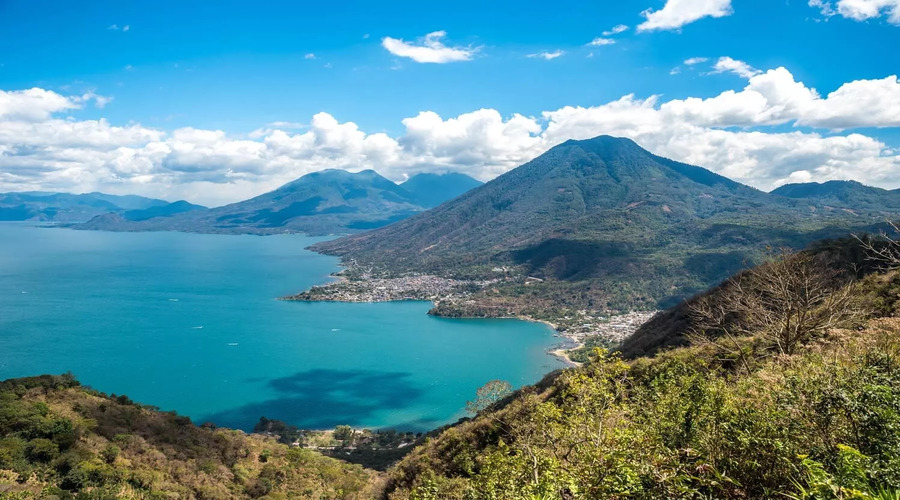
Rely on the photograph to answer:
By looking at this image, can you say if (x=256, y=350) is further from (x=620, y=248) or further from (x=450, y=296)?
(x=620, y=248)

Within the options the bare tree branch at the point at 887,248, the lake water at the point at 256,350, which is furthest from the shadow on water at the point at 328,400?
the bare tree branch at the point at 887,248

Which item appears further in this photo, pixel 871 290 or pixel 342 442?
pixel 342 442

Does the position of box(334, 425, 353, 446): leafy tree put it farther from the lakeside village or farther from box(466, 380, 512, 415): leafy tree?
the lakeside village

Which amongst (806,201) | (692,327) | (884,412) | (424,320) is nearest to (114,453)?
(884,412)

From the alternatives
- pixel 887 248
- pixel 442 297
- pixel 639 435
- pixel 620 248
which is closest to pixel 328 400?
pixel 887 248

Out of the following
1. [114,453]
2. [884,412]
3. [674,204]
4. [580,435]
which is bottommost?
[114,453]

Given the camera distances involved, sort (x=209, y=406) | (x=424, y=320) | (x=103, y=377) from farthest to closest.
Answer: (x=424, y=320)
(x=103, y=377)
(x=209, y=406)

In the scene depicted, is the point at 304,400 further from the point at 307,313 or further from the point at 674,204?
the point at 674,204
